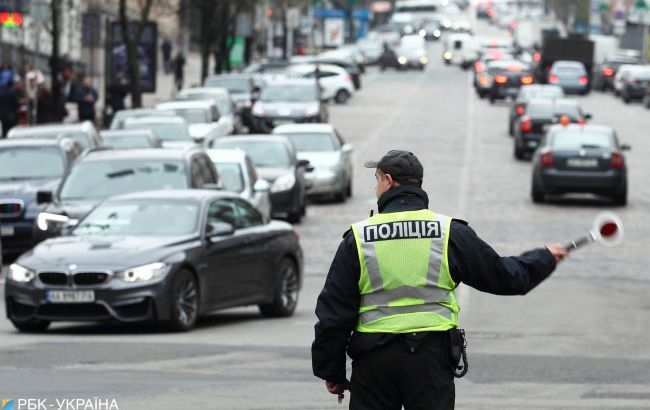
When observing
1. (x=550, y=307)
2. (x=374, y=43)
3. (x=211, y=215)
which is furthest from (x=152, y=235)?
(x=374, y=43)

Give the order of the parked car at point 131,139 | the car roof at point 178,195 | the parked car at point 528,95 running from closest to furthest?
the car roof at point 178,195
the parked car at point 131,139
the parked car at point 528,95

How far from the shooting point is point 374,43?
118 metres

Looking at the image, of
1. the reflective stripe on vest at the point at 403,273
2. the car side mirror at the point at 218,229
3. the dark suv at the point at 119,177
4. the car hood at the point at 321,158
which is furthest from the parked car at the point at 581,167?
the reflective stripe on vest at the point at 403,273

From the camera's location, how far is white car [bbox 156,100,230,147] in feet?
132

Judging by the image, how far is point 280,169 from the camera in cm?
3097

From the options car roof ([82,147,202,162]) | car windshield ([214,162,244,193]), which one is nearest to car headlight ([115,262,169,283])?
car roof ([82,147,202,162])

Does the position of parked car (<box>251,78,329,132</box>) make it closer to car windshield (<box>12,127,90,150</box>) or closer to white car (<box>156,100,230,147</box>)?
white car (<box>156,100,230,147</box>)

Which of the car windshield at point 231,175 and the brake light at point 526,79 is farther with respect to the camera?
the brake light at point 526,79

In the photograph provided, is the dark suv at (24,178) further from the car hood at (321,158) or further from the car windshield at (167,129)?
the car windshield at (167,129)

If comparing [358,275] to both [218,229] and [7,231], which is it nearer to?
[218,229]

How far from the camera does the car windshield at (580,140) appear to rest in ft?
109

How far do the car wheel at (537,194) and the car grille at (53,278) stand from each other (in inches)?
735

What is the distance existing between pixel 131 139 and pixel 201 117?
10.3 m

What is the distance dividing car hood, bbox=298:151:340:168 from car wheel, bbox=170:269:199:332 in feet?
57.5
